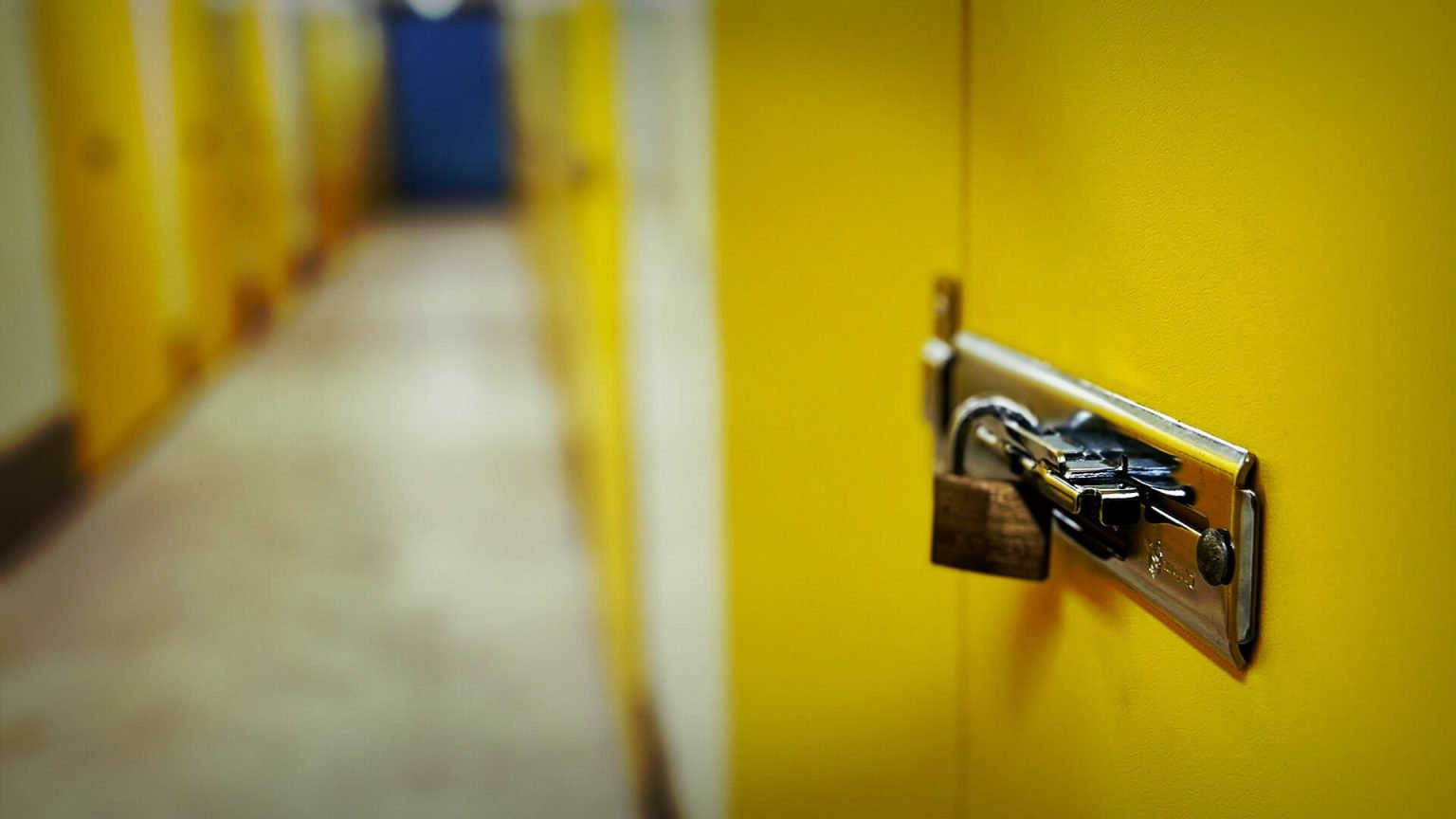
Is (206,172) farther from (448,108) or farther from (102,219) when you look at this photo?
(448,108)

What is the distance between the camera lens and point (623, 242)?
2.62 m

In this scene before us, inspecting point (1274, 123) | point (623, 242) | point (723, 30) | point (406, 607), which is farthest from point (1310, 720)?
point (406, 607)

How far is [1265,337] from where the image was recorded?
25.7 inches

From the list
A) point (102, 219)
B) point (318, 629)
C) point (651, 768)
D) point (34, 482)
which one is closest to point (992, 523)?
point (651, 768)

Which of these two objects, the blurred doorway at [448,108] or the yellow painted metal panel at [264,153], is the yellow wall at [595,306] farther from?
the blurred doorway at [448,108]

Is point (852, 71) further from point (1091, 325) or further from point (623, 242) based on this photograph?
point (623, 242)

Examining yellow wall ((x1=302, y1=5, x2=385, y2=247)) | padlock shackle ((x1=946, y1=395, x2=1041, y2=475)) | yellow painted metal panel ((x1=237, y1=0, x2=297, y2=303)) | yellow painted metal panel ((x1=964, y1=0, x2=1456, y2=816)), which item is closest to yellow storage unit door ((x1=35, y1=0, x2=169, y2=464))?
yellow painted metal panel ((x1=237, y1=0, x2=297, y2=303))

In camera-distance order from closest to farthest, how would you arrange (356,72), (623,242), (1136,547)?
(1136,547) → (623,242) → (356,72)

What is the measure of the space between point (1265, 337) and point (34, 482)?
4194 mm

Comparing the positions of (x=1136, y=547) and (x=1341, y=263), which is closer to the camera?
(x=1341, y=263)

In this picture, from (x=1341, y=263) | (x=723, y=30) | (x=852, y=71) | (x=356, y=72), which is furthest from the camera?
(x=356, y=72)

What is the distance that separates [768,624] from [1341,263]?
92cm

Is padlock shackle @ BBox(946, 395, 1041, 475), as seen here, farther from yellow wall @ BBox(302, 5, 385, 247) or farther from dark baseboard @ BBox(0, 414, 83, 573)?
yellow wall @ BBox(302, 5, 385, 247)

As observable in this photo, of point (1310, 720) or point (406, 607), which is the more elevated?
point (1310, 720)
